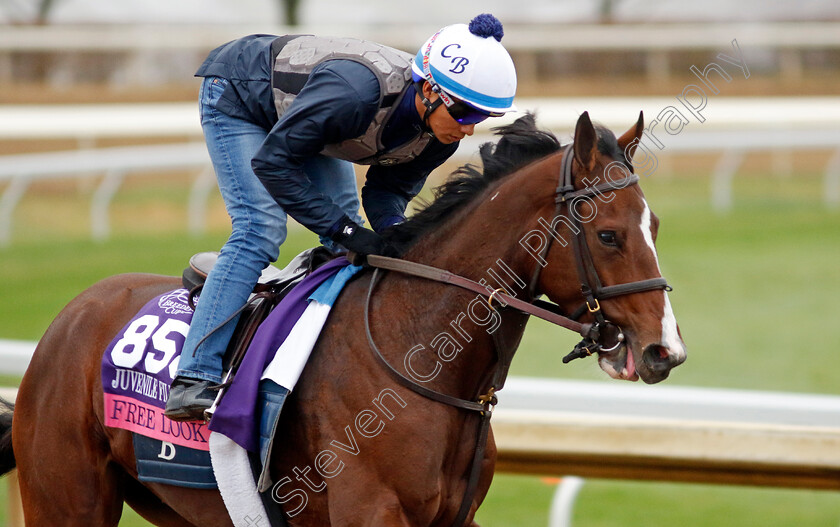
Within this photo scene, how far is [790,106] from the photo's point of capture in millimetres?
16391

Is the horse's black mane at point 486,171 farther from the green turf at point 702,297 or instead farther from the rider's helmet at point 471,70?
the green turf at point 702,297

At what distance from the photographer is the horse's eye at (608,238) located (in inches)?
114

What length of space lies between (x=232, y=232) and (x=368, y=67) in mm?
698

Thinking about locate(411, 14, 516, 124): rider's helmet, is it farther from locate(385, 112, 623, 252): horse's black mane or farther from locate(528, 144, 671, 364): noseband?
locate(528, 144, 671, 364): noseband

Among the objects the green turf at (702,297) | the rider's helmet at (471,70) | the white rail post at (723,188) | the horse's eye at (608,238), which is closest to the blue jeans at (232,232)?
the rider's helmet at (471,70)

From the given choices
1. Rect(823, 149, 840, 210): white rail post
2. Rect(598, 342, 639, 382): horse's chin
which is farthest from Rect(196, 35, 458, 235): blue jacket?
Rect(823, 149, 840, 210): white rail post

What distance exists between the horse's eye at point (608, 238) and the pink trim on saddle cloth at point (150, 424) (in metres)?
1.47

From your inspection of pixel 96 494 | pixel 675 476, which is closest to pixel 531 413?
pixel 675 476

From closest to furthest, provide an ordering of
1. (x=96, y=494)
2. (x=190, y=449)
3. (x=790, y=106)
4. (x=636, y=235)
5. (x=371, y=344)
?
(x=636, y=235), (x=371, y=344), (x=190, y=449), (x=96, y=494), (x=790, y=106)

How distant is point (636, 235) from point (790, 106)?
14.8 meters

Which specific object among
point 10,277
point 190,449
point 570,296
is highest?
point 570,296

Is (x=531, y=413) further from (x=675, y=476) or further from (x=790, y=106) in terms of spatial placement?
(x=790, y=106)

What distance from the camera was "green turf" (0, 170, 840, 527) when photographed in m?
5.51

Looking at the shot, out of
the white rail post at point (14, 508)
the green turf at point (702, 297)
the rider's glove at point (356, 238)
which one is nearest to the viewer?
the rider's glove at point (356, 238)
